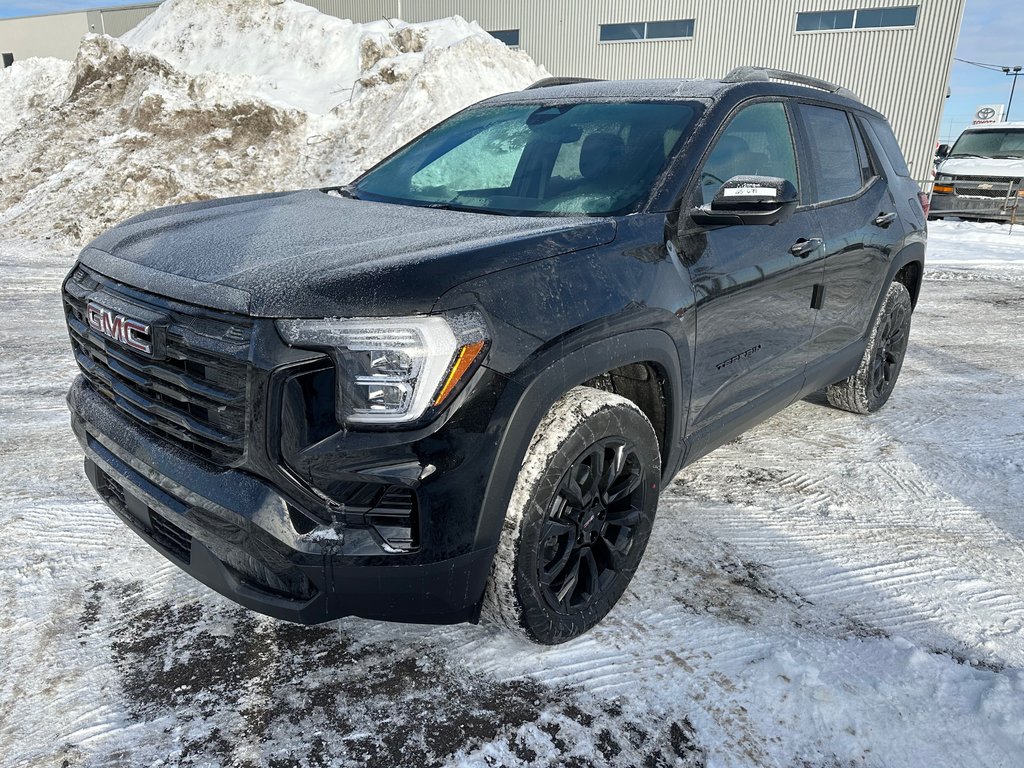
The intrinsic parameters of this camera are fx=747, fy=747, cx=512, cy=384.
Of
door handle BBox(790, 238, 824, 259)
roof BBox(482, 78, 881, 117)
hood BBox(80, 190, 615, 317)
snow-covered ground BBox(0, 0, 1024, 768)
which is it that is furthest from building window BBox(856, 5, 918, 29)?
hood BBox(80, 190, 615, 317)

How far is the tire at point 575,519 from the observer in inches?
82.5

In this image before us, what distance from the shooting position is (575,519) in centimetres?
231

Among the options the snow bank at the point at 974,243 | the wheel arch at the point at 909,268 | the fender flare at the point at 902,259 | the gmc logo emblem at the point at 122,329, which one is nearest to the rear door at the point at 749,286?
the fender flare at the point at 902,259

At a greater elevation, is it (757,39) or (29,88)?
(757,39)

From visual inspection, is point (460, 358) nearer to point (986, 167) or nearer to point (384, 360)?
point (384, 360)

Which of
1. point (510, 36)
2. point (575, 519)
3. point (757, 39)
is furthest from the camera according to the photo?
point (510, 36)

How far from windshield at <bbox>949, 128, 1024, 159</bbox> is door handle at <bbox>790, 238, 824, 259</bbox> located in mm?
14169

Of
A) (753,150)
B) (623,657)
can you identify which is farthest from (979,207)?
(623,657)

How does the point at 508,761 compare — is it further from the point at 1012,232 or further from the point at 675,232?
the point at 1012,232

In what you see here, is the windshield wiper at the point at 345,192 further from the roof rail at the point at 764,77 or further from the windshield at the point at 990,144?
the windshield at the point at 990,144

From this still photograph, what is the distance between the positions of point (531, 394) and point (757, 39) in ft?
81.3

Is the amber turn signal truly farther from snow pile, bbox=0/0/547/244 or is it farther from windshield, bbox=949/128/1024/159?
windshield, bbox=949/128/1024/159

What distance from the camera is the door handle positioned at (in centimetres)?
312

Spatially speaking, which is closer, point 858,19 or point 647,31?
point 858,19
